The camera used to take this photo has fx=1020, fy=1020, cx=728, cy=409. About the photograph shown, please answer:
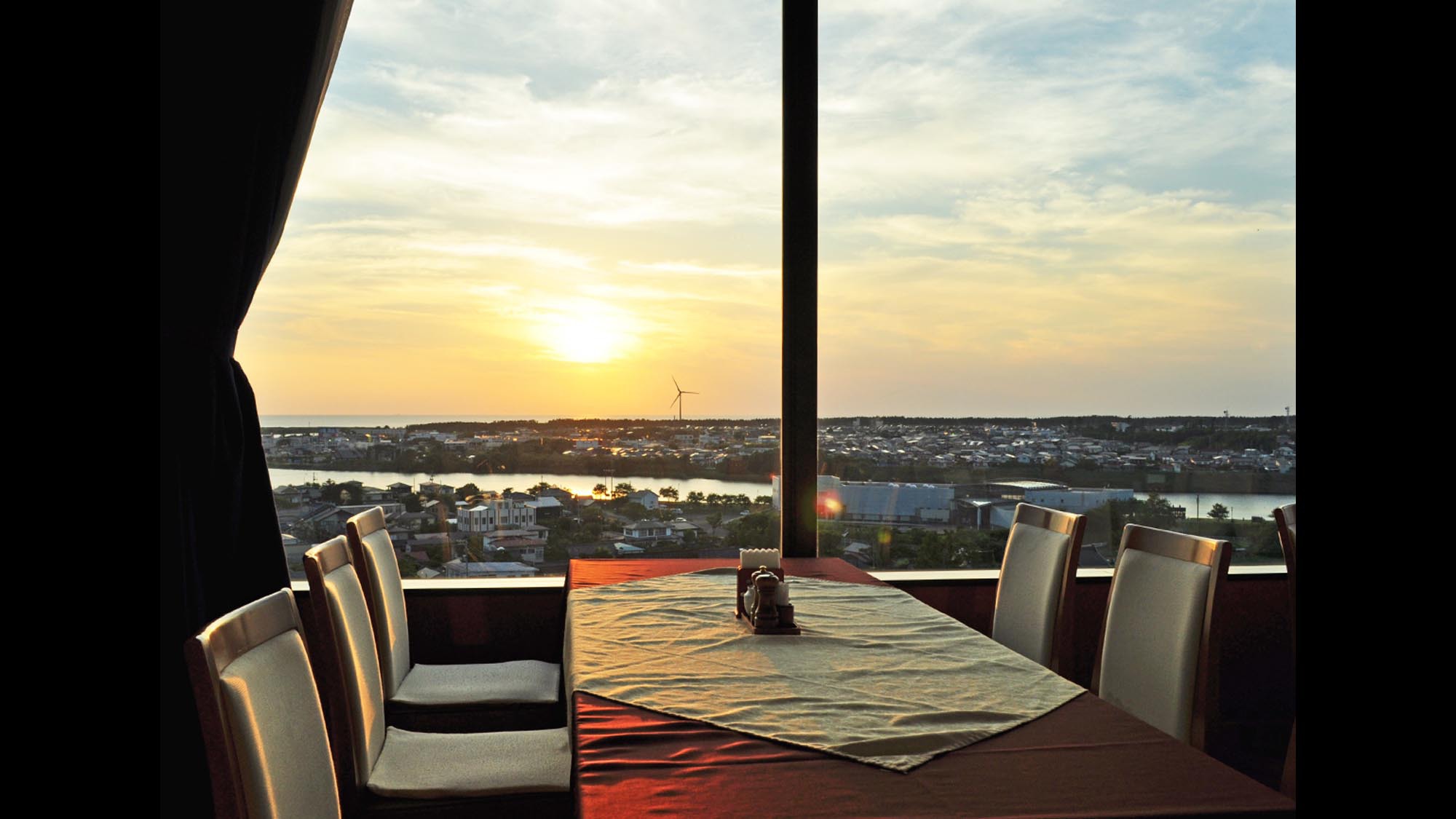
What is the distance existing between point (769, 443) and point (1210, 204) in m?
1.76

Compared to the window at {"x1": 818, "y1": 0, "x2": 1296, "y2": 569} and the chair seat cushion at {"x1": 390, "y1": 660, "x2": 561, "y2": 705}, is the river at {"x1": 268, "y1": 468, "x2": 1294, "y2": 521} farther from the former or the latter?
the chair seat cushion at {"x1": 390, "y1": 660, "x2": 561, "y2": 705}

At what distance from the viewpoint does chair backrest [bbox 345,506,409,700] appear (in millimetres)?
2461

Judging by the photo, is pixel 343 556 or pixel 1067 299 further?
pixel 1067 299

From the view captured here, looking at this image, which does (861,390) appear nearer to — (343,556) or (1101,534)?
(1101,534)

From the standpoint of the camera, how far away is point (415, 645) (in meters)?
3.09

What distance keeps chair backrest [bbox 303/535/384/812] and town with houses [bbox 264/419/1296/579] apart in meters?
1.12

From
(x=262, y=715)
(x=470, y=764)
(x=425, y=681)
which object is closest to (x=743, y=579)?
(x=470, y=764)

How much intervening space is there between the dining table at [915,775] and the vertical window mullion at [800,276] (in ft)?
5.89

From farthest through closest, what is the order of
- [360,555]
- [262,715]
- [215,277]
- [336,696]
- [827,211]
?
[827,211] < [215,277] < [360,555] < [336,696] < [262,715]

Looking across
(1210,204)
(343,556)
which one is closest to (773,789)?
(343,556)

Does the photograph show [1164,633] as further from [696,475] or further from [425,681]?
[425,681]

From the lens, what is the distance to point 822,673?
1.81m

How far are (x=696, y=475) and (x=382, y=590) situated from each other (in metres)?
1.22

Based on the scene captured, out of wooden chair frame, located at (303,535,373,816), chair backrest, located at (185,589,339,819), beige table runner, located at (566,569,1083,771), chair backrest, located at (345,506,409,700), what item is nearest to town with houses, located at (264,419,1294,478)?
chair backrest, located at (345,506,409,700)
